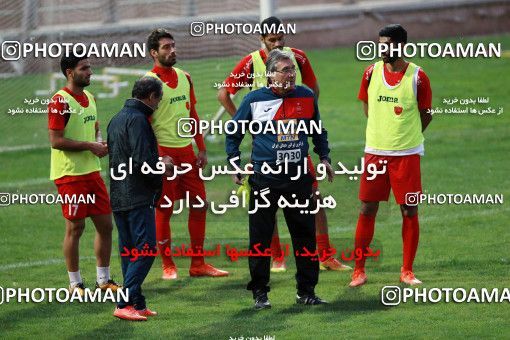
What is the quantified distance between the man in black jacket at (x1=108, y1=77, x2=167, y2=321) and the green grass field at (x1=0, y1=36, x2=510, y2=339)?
364mm

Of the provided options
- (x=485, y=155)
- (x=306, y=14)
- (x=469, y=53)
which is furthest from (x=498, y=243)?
(x=306, y=14)

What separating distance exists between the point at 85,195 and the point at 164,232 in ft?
3.52

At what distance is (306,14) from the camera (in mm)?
30984

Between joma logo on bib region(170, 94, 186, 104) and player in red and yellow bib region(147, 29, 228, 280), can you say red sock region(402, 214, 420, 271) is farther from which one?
joma logo on bib region(170, 94, 186, 104)

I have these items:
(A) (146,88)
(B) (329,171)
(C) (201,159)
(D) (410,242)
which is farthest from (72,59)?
(D) (410,242)

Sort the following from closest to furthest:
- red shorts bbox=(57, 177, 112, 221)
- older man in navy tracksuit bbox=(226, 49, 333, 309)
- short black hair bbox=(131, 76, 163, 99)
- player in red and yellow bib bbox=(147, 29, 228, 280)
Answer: short black hair bbox=(131, 76, 163, 99), older man in navy tracksuit bbox=(226, 49, 333, 309), red shorts bbox=(57, 177, 112, 221), player in red and yellow bib bbox=(147, 29, 228, 280)

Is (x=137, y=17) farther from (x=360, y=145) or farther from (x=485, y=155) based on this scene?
(x=485, y=155)

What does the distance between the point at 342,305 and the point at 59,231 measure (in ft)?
16.2

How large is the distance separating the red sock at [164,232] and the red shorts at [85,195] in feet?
2.50

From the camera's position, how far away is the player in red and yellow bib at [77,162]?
449 inches

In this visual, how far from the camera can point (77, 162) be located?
11.6 m

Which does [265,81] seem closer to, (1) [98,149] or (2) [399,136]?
(2) [399,136]

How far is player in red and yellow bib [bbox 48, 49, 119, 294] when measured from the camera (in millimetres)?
11414

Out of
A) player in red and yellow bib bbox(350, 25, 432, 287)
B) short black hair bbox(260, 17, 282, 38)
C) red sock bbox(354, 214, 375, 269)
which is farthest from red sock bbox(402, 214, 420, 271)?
short black hair bbox(260, 17, 282, 38)
